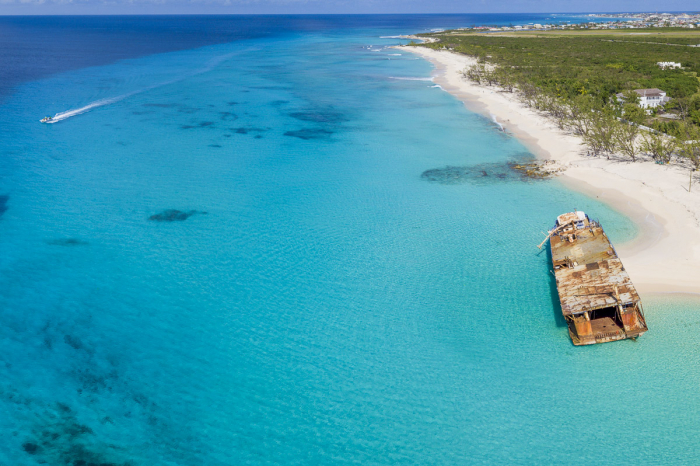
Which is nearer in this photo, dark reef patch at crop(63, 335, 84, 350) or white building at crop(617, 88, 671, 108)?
dark reef patch at crop(63, 335, 84, 350)

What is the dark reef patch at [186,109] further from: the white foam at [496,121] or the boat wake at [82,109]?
→ the white foam at [496,121]

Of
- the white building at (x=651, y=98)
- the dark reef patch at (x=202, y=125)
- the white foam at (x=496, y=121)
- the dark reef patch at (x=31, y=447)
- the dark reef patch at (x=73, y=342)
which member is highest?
the white building at (x=651, y=98)

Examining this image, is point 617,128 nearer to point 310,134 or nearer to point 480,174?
point 480,174

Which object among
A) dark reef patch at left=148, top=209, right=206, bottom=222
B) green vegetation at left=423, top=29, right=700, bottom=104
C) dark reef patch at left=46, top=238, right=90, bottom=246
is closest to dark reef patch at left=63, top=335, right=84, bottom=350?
dark reef patch at left=46, top=238, right=90, bottom=246

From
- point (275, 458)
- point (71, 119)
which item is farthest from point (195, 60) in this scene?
point (275, 458)

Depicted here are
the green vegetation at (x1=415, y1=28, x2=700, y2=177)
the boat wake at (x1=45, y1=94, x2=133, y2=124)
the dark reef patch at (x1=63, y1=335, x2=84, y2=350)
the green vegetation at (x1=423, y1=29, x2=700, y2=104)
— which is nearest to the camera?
the dark reef patch at (x1=63, y1=335, x2=84, y2=350)

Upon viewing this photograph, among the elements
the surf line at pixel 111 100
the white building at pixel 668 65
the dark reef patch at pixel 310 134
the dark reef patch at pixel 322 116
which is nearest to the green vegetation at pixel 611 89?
the white building at pixel 668 65

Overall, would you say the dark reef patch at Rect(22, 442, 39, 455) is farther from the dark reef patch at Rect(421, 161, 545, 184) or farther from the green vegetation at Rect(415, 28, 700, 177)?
the green vegetation at Rect(415, 28, 700, 177)

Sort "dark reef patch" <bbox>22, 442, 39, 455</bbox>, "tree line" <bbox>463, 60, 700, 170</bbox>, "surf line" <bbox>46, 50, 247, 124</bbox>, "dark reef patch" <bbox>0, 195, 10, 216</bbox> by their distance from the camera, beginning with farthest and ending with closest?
"surf line" <bbox>46, 50, 247, 124</bbox> < "tree line" <bbox>463, 60, 700, 170</bbox> < "dark reef patch" <bbox>0, 195, 10, 216</bbox> < "dark reef patch" <bbox>22, 442, 39, 455</bbox>
